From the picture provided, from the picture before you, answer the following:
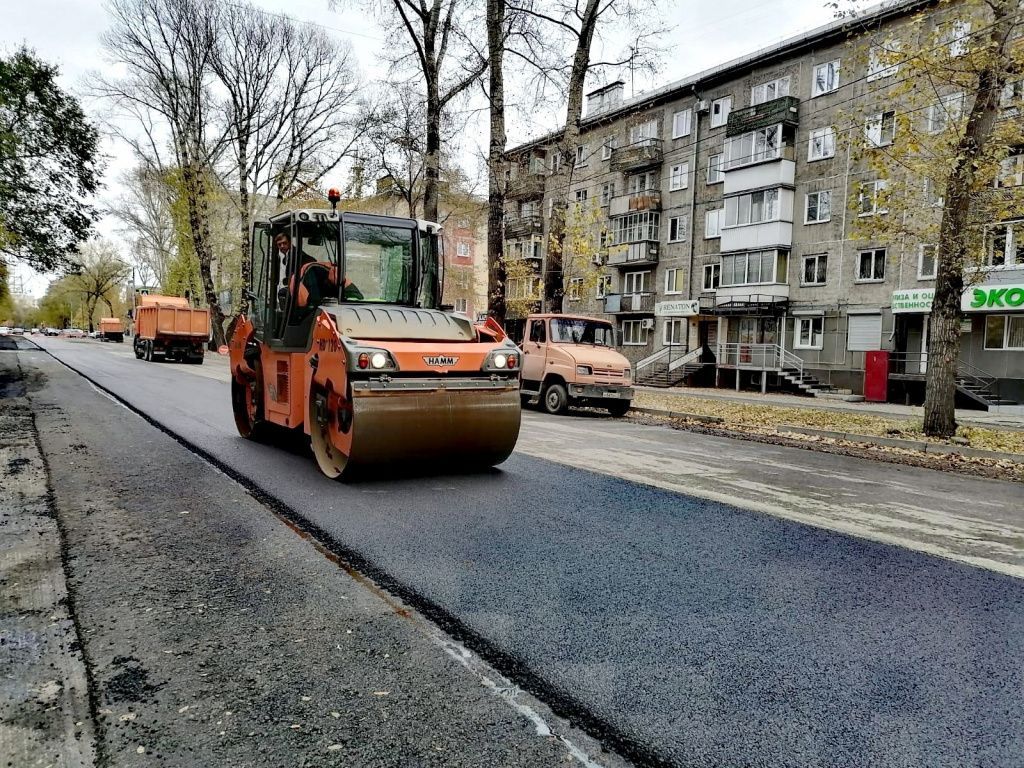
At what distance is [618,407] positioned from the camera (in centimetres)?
1584

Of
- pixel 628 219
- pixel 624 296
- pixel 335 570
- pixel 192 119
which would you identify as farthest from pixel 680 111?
pixel 335 570

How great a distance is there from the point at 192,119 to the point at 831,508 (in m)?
35.1

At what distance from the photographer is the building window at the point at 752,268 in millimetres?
31141

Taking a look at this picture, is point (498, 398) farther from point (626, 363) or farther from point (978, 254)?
point (978, 254)

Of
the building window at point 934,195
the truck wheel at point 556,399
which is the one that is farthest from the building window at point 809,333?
the truck wheel at point 556,399

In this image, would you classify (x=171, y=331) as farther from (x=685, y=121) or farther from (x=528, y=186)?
(x=685, y=121)

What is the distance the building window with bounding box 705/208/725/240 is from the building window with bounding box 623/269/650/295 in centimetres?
439

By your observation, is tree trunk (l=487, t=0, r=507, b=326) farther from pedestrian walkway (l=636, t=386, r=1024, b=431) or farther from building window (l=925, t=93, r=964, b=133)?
building window (l=925, t=93, r=964, b=133)

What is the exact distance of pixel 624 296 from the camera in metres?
39.2

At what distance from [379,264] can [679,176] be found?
3245cm

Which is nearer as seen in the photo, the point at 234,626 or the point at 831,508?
the point at 234,626

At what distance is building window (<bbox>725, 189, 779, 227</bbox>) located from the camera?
1227 inches

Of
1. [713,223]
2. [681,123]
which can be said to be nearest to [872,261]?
[713,223]

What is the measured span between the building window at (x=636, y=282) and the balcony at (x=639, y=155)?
579 cm
